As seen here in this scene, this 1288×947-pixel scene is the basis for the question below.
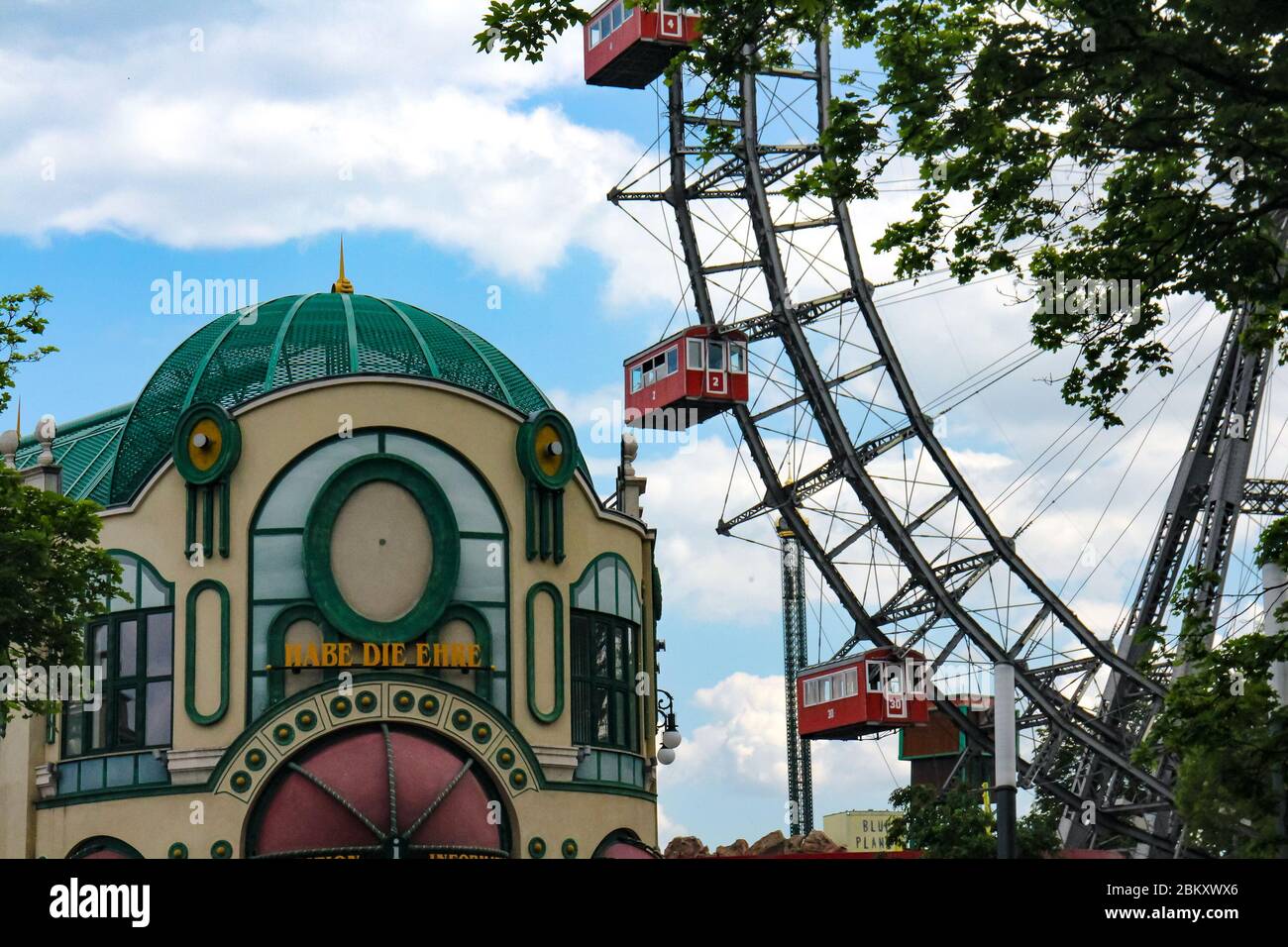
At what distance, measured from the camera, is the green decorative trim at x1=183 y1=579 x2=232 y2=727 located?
3944 cm

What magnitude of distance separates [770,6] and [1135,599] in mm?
48130

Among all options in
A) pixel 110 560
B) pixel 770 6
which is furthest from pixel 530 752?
pixel 770 6

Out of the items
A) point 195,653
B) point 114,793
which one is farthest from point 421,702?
point 114,793

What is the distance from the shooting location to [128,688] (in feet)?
132

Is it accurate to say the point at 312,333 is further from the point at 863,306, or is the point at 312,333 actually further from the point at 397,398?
the point at 863,306

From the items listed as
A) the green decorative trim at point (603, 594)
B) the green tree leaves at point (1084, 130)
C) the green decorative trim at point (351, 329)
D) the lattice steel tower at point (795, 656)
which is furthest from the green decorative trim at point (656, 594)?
the lattice steel tower at point (795, 656)

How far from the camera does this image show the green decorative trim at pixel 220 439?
1591 inches

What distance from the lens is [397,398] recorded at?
41.6 m

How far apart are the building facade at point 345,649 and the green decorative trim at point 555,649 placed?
0.19 ft

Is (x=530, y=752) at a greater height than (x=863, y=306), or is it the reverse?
(x=863, y=306)

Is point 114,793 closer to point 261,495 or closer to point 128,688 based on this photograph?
point 128,688

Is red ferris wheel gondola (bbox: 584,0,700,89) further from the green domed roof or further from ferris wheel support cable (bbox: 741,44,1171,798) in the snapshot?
the green domed roof
